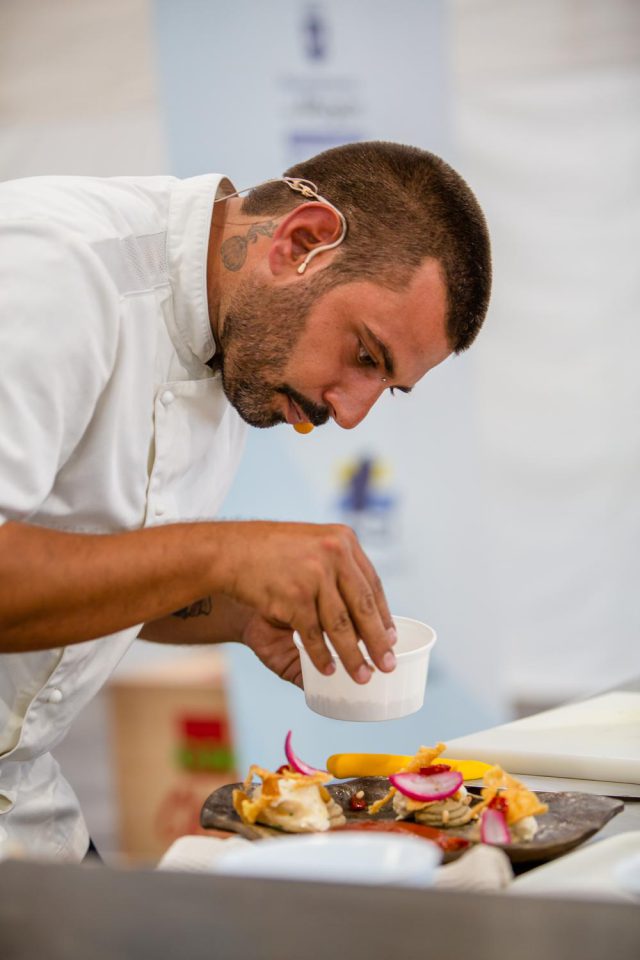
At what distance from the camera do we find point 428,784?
1.23 meters

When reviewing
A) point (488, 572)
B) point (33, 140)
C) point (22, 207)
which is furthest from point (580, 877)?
point (33, 140)

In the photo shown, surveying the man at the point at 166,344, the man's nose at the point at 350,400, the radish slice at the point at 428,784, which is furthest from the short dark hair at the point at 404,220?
the radish slice at the point at 428,784

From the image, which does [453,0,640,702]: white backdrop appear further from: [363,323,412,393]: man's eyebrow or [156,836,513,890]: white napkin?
[156,836,513,890]: white napkin

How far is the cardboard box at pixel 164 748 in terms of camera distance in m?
3.83

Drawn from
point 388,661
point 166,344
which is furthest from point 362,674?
point 166,344

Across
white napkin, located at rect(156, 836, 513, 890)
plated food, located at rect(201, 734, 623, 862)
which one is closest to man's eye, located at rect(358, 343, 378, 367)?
plated food, located at rect(201, 734, 623, 862)

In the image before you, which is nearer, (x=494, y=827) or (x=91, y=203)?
(x=494, y=827)

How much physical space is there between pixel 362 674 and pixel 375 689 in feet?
0.13

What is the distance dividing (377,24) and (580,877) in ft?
9.55

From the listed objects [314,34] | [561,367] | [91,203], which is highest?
[314,34]

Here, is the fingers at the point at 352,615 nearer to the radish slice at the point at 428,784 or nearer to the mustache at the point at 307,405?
the radish slice at the point at 428,784

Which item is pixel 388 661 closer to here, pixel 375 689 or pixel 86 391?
pixel 375 689

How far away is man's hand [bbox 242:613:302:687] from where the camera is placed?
1.64 metres

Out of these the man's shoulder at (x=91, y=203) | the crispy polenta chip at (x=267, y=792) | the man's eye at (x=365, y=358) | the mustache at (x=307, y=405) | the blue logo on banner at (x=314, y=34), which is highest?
the blue logo on banner at (x=314, y=34)
